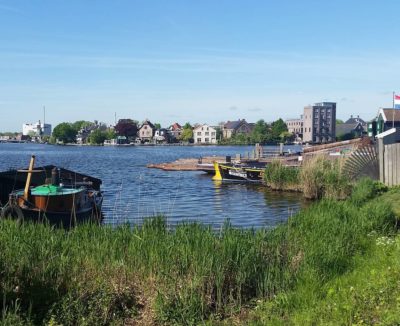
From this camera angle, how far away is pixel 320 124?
195750mm

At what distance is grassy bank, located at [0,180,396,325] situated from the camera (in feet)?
22.2

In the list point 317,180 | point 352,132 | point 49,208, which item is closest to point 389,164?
point 317,180

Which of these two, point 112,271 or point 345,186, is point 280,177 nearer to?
point 345,186

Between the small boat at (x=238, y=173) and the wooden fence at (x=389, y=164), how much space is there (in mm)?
18424

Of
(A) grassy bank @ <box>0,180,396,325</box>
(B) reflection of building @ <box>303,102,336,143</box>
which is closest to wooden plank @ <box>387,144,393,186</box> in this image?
(A) grassy bank @ <box>0,180,396,325</box>

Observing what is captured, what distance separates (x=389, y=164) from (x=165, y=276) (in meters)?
17.1

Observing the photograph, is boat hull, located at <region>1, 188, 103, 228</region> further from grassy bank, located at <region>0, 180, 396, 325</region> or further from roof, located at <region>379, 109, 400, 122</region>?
roof, located at <region>379, 109, 400, 122</region>

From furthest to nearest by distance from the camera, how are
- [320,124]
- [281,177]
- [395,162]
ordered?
[320,124]
[281,177]
[395,162]

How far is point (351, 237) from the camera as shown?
10.7 metres

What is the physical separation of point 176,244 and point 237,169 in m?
35.6

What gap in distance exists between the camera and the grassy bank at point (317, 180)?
2675 cm

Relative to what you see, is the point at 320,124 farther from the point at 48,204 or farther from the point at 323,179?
the point at 48,204

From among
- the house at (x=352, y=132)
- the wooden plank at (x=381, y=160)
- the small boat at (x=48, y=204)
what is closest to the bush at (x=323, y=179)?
the wooden plank at (x=381, y=160)

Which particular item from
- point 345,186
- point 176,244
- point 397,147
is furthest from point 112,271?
point 345,186
